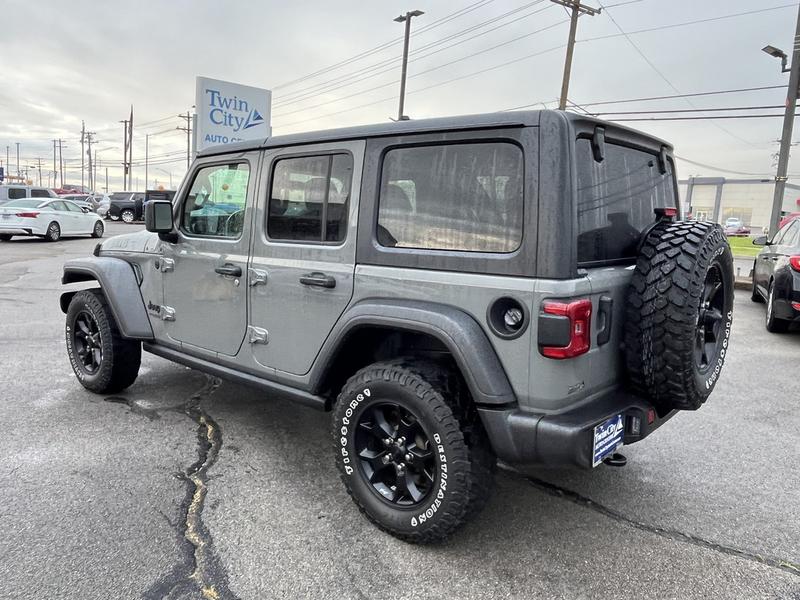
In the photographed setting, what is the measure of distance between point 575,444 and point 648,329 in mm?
624

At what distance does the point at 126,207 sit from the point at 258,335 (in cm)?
3623

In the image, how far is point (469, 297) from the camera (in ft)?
7.99

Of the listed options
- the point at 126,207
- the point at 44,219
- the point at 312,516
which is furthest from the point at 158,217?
the point at 126,207

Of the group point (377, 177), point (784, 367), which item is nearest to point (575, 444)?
point (377, 177)

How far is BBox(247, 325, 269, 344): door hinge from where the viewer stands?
130 inches

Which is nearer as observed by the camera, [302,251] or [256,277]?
[302,251]

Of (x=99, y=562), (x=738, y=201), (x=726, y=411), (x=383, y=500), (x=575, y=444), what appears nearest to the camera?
(x=575, y=444)

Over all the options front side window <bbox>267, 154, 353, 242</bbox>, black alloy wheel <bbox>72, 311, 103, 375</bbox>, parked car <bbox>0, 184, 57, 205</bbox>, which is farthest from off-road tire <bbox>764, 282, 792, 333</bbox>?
parked car <bbox>0, 184, 57, 205</bbox>

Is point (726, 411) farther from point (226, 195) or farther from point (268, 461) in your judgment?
point (226, 195)

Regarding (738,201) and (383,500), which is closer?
(383,500)

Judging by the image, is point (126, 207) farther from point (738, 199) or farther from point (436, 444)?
point (738, 199)

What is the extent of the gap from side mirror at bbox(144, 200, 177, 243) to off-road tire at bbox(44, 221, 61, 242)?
18.6 m

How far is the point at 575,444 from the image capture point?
7.41ft

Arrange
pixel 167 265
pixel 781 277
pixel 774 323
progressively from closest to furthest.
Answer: pixel 167 265, pixel 781 277, pixel 774 323
